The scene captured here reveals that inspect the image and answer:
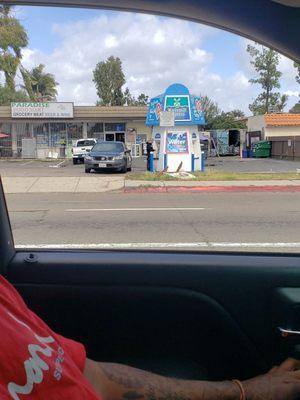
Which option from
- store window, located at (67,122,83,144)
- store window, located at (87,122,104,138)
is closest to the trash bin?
store window, located at (87,122,104,138)

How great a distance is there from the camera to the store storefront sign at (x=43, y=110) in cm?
3569

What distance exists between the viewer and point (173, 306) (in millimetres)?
2477

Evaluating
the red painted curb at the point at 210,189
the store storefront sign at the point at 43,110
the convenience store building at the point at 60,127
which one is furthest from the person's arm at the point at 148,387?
the store storefront sign at the point at 43,110

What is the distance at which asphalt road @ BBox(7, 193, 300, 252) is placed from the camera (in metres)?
6.60

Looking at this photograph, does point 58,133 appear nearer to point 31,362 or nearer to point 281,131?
point 281,131

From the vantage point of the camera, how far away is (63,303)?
8.11ft

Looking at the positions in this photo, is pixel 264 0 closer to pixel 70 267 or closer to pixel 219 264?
pixel 219 264

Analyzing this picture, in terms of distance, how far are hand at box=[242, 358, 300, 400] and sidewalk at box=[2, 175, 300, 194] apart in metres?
12.8

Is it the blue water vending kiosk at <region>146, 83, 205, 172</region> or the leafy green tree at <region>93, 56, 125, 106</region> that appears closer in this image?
the leafy green tree at <region>93, 56, 125, 106</region>

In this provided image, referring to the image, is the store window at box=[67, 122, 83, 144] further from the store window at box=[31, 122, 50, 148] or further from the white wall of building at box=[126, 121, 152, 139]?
the white wall of building at box=[126, 121, 152, 139]

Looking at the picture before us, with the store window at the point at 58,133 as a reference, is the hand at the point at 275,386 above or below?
below

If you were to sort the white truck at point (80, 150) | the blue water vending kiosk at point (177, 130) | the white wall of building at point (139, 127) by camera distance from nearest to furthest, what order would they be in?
the blue water vending kiosk at point (177, 130)
the white truck at point (80, 150)
the white wall of building at point (139, 127)

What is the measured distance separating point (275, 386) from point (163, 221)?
6868 mm

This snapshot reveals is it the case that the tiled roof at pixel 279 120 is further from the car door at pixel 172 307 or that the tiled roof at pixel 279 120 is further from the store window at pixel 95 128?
the car door at pixel 172 307
